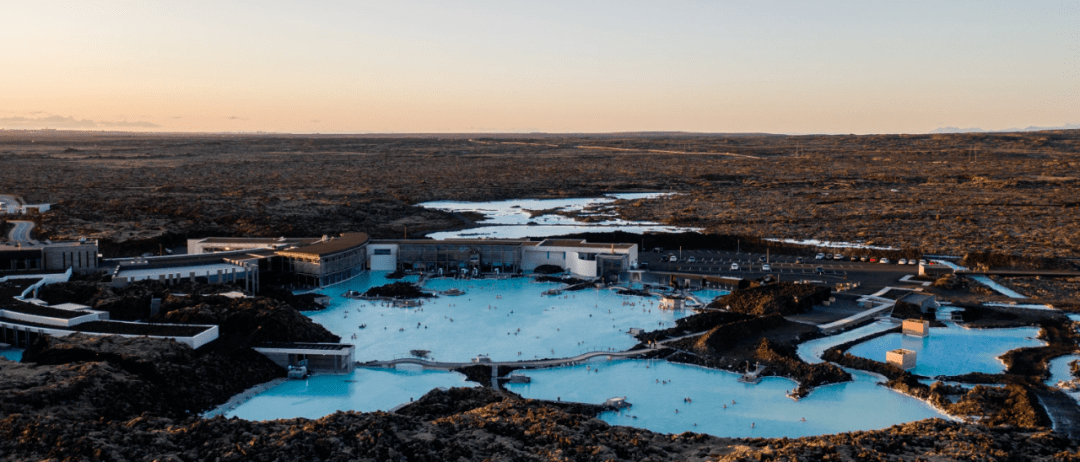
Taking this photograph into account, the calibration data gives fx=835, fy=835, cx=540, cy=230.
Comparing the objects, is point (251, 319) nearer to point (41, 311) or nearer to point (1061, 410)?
point (41, 311)

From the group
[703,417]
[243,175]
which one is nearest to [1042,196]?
[703,417]

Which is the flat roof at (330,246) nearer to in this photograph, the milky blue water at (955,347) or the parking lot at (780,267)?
the parking lot at (780,267)

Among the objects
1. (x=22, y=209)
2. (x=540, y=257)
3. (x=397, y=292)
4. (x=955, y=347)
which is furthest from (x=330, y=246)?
(x=22, y=209)

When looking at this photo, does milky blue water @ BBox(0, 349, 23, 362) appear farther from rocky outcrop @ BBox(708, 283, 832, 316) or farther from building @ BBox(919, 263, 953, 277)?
building @ BBox(919, 263, 953, 277)

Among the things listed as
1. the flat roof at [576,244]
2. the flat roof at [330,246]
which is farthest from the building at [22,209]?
the flat roof at [576,244]

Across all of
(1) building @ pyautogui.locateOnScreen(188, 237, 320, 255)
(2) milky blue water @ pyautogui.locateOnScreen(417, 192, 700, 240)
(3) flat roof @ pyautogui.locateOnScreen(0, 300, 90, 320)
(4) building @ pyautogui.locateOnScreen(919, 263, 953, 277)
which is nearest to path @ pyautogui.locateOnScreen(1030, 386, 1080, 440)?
(4) building @ pyautogui.locateOnScreen(919, 263, 953, 277)
